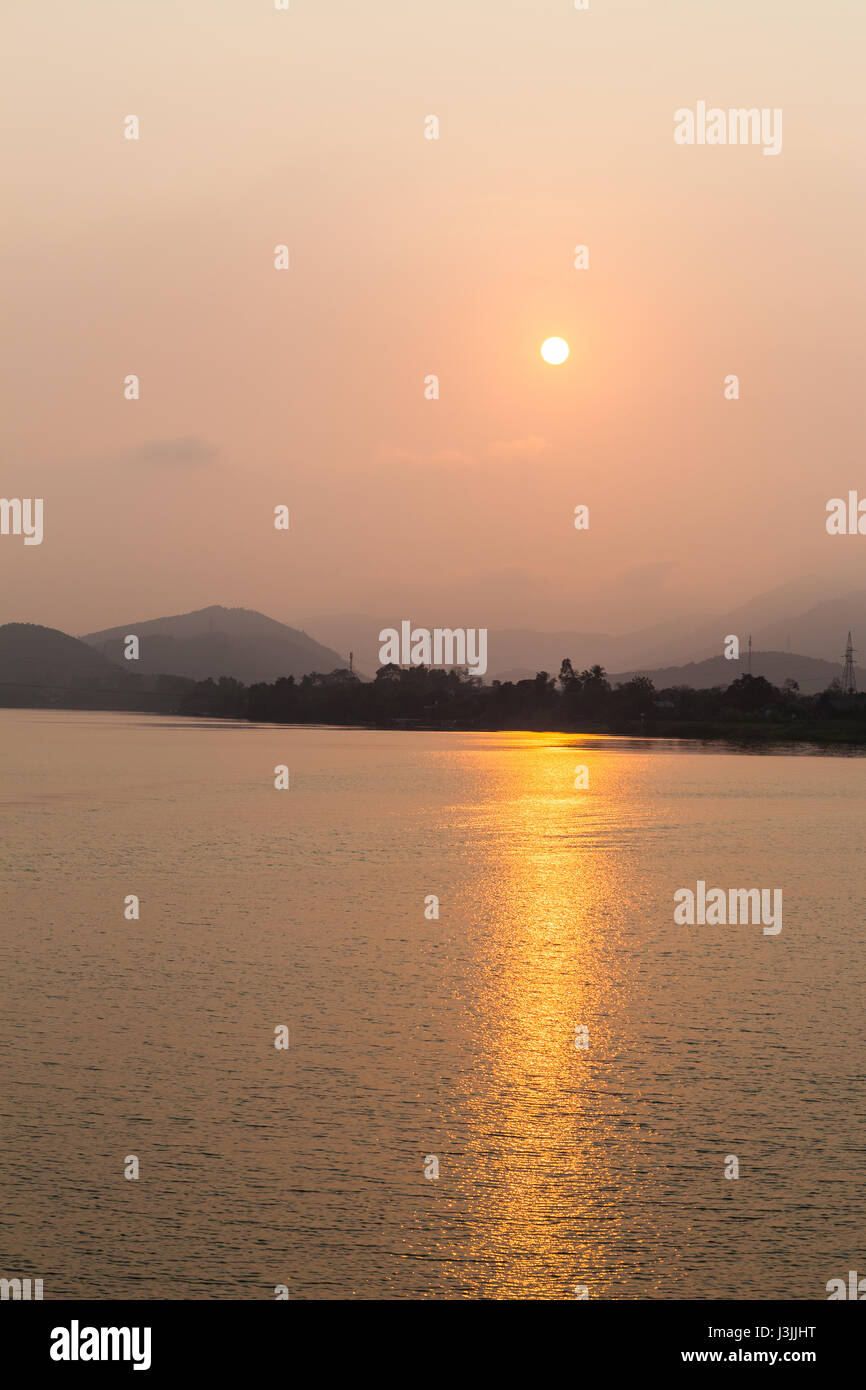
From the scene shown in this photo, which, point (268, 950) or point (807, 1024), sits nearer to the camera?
point (807, 1024)

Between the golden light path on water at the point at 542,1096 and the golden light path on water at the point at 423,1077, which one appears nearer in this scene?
the golden light path on water at the point at 542,1096

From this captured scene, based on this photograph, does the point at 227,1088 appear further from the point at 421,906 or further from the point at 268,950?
the point at 421,906

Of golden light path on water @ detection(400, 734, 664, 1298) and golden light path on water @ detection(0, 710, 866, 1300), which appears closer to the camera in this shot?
golden light path on water @ detection(400, 734, 664, 1298)

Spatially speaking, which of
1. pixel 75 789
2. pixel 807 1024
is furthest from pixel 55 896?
pixel 75 789

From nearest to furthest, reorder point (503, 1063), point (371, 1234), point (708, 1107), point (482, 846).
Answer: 1. point (371, 1234)
2. point (708, 1107)
3. point (503, 1063)
4. point (482, 846)

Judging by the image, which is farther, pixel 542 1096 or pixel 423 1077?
pixel 423 1077

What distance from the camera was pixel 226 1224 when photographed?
15.0m

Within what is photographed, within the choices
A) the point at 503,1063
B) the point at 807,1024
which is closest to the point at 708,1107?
the point at 503,1063

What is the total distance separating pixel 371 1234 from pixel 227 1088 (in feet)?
18.7

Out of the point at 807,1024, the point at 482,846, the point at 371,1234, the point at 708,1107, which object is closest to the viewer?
the point at 371,1234
